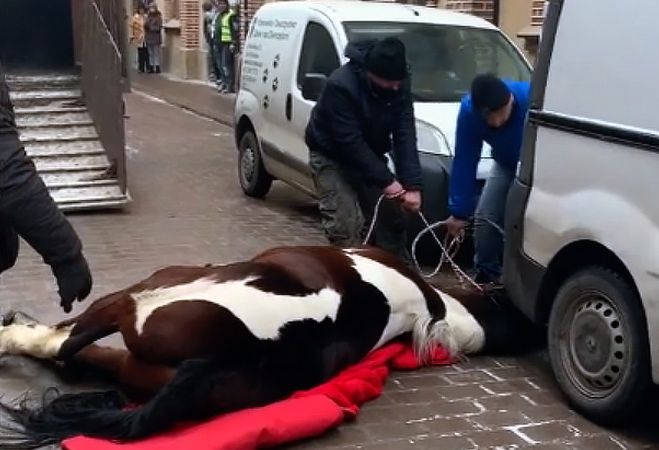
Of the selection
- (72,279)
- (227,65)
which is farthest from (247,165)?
(227,65)

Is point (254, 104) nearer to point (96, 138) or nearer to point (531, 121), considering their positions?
point (96, 138)

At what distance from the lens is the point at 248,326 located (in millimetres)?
4535

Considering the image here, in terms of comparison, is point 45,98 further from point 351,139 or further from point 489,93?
point 489,93

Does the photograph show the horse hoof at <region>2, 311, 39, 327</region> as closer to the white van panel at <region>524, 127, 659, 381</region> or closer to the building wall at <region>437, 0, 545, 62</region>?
the white van panel at <region>524, 127, 659, 381</region>

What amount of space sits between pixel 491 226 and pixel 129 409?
284cm

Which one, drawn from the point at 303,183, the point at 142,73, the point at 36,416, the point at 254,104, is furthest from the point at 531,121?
the point at 142,73

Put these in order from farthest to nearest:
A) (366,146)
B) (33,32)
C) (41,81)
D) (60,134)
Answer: (33,32), (41,81), (60,134), (366,146)

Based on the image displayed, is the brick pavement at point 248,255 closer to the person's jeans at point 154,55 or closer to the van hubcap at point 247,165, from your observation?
the van hubcap at point 247,165

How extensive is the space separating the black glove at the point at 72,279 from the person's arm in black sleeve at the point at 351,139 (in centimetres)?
204

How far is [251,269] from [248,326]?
0.46 meters

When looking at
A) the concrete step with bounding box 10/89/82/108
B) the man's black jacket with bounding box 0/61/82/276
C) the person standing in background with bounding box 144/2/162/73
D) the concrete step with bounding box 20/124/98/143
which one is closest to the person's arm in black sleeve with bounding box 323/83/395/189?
the man's black jacket with bounding box 0/61/82/276

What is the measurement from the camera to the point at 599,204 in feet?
15.0

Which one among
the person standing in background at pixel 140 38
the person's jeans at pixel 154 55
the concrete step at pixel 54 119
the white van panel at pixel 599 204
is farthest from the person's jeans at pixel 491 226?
the person standing in background at pixel 140 38

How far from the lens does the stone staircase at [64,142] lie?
9695 millimetres
